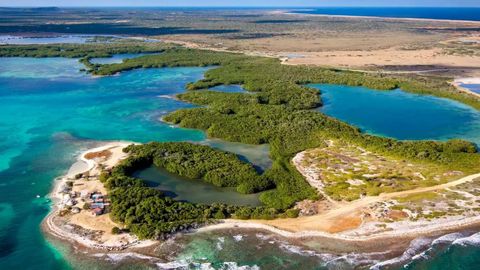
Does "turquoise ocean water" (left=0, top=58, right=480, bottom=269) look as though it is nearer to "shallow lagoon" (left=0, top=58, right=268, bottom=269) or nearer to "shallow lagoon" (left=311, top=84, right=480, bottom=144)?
"shallow lagoon" (left=0, top=58, right=268, bottom=269)

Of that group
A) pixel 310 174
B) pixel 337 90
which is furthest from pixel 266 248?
pixel 337 90

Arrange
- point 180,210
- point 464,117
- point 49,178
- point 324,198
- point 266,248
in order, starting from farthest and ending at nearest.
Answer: point 464,117 → point 49,178 → point 324,198 → point 180,210 → point 266,248

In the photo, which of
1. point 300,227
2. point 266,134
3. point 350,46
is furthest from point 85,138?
point 350,46

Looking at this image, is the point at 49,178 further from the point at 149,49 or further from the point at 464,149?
the point at 149,49

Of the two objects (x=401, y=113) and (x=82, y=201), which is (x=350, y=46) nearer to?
Result: (x=401, y=113)

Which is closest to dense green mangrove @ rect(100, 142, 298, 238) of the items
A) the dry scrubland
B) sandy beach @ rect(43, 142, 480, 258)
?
sandy beach @ rect(43, 142, 480, 258)

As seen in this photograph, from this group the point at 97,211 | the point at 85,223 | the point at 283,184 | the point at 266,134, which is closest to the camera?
the point at 85,223

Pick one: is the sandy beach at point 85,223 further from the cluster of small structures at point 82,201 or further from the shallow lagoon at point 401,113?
the shallow lagoon at point 401,113
